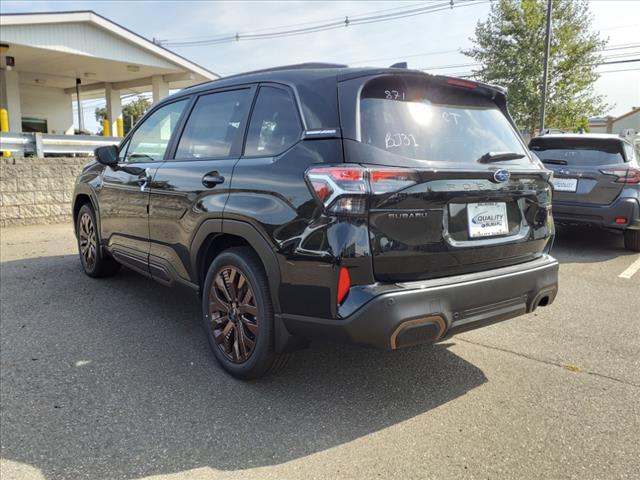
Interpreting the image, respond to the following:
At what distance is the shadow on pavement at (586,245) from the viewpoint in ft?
23.1

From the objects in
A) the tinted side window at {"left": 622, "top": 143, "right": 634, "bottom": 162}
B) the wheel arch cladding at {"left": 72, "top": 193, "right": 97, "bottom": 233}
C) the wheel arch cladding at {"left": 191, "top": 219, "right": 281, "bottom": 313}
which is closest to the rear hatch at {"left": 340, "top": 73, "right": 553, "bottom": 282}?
the wheel arch cladding at {"left": 191, "top": 219, "right": 281, "bottom": 313}

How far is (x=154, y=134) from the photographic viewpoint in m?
4.57

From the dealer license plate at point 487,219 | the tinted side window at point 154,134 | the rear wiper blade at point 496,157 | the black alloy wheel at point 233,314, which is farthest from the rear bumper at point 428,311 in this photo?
the tinted side window at point 154,134

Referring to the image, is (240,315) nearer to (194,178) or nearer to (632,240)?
(194,178)

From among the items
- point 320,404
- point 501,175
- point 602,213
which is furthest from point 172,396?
point 602,213

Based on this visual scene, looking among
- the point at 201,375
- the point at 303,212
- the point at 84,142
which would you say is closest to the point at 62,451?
the point at 201,375

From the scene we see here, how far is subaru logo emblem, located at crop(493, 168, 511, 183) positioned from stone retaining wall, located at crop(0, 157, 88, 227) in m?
9.09

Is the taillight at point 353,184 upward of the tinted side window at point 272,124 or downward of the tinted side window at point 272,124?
downward

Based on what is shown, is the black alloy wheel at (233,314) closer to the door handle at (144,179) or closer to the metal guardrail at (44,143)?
the door handle at (144,179)

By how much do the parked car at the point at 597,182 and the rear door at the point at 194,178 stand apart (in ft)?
18.0

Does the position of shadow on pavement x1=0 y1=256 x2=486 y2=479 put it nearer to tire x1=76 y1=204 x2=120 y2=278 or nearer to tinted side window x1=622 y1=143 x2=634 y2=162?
tire x1=76 y1=204 x2=120 y2=278

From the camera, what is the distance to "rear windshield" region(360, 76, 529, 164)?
2727mm

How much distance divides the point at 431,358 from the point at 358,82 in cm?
197

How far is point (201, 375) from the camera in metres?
3.40
